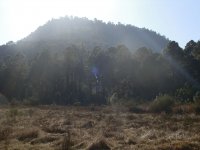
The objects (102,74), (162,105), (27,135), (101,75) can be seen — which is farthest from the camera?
(101,75)

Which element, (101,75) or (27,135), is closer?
(27,135)

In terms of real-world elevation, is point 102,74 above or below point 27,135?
above

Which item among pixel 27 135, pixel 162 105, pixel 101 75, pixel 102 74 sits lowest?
pixel 27 135

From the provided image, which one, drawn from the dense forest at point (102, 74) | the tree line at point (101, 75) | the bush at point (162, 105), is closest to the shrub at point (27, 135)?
the bush at point (162, 105)

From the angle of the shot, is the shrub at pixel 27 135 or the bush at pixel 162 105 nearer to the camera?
the shrub at pixel 27 135

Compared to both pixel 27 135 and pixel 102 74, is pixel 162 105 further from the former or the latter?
pixel 102 74

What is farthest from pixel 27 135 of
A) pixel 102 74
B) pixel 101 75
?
pixel 101 75

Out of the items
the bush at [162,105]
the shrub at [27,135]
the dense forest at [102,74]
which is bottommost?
the shrub at [27,135]

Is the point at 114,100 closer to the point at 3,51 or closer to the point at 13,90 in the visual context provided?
the point at 13,90

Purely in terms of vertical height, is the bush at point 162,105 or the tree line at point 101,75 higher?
the tree line at point 101,75

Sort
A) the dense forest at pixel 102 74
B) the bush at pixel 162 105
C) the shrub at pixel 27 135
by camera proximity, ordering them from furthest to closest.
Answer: the dense forest at pixel 102 74, the bush at pixel 162 105, the shrub at pixel 27 135

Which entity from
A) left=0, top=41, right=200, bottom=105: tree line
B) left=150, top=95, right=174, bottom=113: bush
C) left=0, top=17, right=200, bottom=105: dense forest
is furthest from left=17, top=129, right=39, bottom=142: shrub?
left=0, top=17, right=200, bottom=105: dense forest

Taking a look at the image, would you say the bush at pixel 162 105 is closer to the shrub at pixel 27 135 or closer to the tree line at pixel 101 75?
the shrub at pixel 27 135

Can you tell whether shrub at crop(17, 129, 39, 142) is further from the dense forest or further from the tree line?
the dense forest
